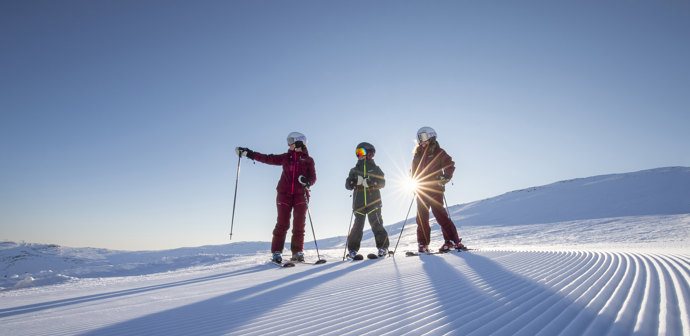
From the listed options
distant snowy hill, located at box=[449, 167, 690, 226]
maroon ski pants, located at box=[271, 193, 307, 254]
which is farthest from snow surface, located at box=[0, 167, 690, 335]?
distant snowy hill, located at box=[449, 167, 690, 226]

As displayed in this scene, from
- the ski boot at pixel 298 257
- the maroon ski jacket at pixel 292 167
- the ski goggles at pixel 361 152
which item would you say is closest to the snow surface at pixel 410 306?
the ski boot at pixel 298 257

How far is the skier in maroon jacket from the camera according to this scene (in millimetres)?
5355

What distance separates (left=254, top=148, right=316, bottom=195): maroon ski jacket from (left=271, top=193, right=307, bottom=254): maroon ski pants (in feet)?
0.43

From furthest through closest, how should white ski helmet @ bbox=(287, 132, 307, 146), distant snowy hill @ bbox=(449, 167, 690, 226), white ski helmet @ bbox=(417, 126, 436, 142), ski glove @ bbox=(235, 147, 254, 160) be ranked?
distant snowy hill @ bbox=(449, 167, 690, 226) → white ski helmet @ bbox=(417, 126, 436, 142) → white ski helmet @ bbox=(287, 132, 307, 146) → ski glove @ bbox=(235, 147, 254, 160)

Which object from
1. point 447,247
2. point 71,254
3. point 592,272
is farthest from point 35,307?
point 71,254

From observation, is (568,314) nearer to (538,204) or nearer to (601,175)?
(538,204)

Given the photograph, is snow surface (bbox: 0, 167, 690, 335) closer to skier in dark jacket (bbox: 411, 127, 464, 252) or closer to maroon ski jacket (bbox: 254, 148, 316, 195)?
skier in dark jacket (bbox: 411, 127, 464, 252)

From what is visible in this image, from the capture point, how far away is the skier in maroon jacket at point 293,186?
5355mm

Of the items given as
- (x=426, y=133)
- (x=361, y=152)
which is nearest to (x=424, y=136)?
(x=426, y=133)

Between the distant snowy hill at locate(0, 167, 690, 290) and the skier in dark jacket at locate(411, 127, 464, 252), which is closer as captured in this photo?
the skier in dark jacket at locate(411, 127, 464, 252)

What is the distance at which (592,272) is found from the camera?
7.55ft

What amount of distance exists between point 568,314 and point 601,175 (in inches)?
1061

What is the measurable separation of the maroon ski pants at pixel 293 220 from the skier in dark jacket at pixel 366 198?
0.89 m

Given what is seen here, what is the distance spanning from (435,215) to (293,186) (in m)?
2.51
